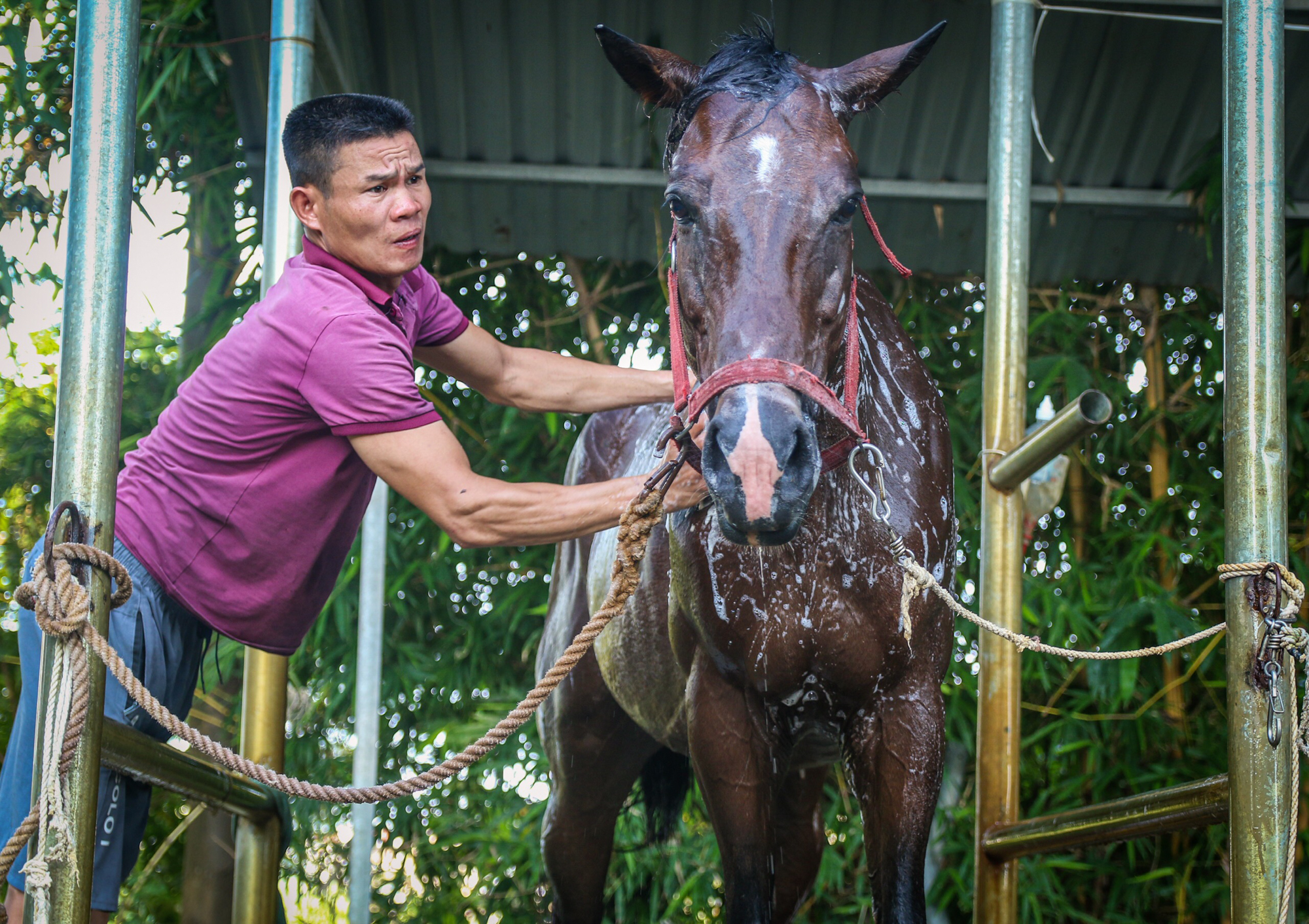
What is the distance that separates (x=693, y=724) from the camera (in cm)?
200

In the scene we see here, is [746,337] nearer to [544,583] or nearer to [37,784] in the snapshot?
[37,784]

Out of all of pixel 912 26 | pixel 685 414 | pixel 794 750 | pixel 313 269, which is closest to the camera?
pixel 685 414

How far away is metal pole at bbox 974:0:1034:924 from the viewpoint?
8.10 feet

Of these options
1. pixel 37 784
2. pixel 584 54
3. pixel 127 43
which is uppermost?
pixel 584 54

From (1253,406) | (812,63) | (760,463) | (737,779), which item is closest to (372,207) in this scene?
(760,463)

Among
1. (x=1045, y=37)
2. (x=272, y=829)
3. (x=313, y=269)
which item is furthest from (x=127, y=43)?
(x=1045, y=37)

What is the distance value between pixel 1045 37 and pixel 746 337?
8.40ft

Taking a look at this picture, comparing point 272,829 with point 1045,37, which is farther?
point 1045,37

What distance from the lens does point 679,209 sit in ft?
5.69

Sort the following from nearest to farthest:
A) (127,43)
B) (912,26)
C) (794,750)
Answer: (127,43)
(794,750)
(912,26)

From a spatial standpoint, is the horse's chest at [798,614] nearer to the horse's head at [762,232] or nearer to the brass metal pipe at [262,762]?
the horse's head at [762,232]

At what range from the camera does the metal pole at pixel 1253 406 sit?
5.13 ft

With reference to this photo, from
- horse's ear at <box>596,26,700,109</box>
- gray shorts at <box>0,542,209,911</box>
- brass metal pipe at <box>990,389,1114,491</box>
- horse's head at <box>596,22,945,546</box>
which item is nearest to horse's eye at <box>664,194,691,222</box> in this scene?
horse's head at <box>596,22,945,546</box>

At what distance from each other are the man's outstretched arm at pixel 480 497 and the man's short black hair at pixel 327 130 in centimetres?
53
